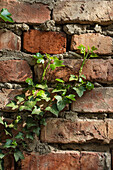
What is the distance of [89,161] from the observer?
83 centimetres

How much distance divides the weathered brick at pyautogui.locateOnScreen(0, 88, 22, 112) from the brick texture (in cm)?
25

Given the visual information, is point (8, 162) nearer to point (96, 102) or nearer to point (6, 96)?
point (6, 96)

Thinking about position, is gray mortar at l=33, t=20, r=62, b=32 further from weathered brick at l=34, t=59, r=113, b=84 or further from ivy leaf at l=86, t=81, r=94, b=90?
ivy leaf at l=86, t=81, r=94, b=90

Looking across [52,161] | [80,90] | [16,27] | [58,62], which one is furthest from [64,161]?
[16,27]

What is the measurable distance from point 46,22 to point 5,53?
247 mm

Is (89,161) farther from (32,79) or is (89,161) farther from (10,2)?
(10,2)

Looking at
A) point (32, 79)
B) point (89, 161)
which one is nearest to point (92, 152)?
point (89, 161)

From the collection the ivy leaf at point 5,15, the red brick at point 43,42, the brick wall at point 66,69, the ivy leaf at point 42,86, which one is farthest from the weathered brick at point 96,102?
the ivy leaf at point 5,15

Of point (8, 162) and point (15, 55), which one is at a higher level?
point (15, 55)

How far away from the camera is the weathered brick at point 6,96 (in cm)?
85

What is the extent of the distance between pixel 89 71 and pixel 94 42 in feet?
0.47

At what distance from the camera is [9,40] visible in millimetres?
875

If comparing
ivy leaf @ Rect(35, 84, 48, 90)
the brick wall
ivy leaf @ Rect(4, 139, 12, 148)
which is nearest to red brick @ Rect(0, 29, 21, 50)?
the brick wall

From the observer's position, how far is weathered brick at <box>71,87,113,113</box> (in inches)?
33.4
